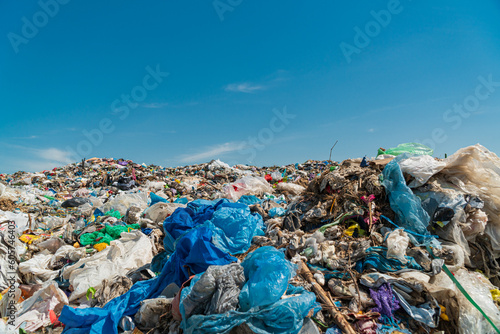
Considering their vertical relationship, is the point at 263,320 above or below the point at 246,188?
below

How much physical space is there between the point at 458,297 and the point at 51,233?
664cm

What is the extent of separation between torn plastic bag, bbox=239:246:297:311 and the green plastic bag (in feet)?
12.5

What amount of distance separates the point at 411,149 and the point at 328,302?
389cm

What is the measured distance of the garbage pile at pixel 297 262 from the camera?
241 centimetres

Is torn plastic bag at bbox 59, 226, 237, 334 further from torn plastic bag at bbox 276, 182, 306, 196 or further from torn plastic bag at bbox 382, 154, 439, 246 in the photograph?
torn plastic bag at bbox 276, 182, 306, 196

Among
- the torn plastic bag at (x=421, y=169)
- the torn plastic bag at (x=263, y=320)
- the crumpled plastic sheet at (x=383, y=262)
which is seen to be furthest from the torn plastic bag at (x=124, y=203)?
the torn plastic bag at (x=421, y=169)

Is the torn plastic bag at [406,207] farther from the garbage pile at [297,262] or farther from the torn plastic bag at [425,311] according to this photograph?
the torn plastic bag at [425,311]

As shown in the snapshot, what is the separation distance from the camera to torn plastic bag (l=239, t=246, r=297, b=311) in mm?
2242

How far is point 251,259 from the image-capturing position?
269 centimetres

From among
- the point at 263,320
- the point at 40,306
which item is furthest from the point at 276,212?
the point at 40,306

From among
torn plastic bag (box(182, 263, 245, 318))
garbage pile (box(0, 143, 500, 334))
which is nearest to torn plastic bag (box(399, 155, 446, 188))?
garbage pile (box(0, 143, 500, 334))

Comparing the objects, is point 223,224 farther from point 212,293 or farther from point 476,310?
point 476,310

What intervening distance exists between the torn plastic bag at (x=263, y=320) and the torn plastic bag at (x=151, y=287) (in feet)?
3.14

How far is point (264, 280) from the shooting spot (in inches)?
91.9
